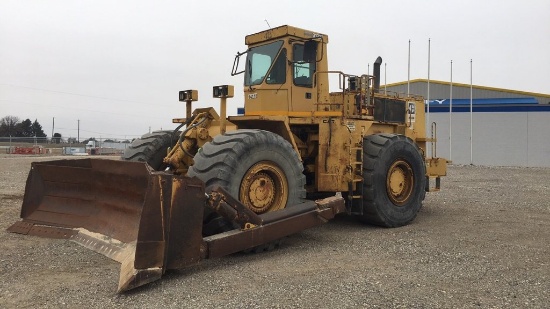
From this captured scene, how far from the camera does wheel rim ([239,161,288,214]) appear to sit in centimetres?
Result: 530

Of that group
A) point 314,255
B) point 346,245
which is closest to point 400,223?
point 346,245

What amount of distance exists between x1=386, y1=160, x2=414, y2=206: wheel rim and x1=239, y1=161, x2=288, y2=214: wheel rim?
2455mm

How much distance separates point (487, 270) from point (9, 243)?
5.70m

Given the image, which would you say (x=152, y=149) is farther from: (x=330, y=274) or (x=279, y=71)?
(x=330, y=274)

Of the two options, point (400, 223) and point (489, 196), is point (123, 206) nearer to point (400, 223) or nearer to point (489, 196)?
point (400, 223)

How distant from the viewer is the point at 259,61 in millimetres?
7398

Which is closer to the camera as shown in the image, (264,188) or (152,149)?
(264,188)

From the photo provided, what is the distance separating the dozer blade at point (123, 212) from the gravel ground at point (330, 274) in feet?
0.62

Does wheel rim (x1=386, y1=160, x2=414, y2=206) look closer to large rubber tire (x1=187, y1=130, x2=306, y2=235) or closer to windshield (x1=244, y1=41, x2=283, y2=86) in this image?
large rubber tire (x1=187, y1=130, x2=306, y2=235)

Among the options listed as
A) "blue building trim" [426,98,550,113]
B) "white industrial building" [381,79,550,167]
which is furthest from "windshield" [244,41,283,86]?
"blue building trim" [426,98,550,113]

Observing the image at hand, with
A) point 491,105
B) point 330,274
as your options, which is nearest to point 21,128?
point 491,105

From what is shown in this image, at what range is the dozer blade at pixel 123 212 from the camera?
409cm

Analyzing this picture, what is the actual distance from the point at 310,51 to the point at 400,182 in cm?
272

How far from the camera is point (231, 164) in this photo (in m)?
4.99
